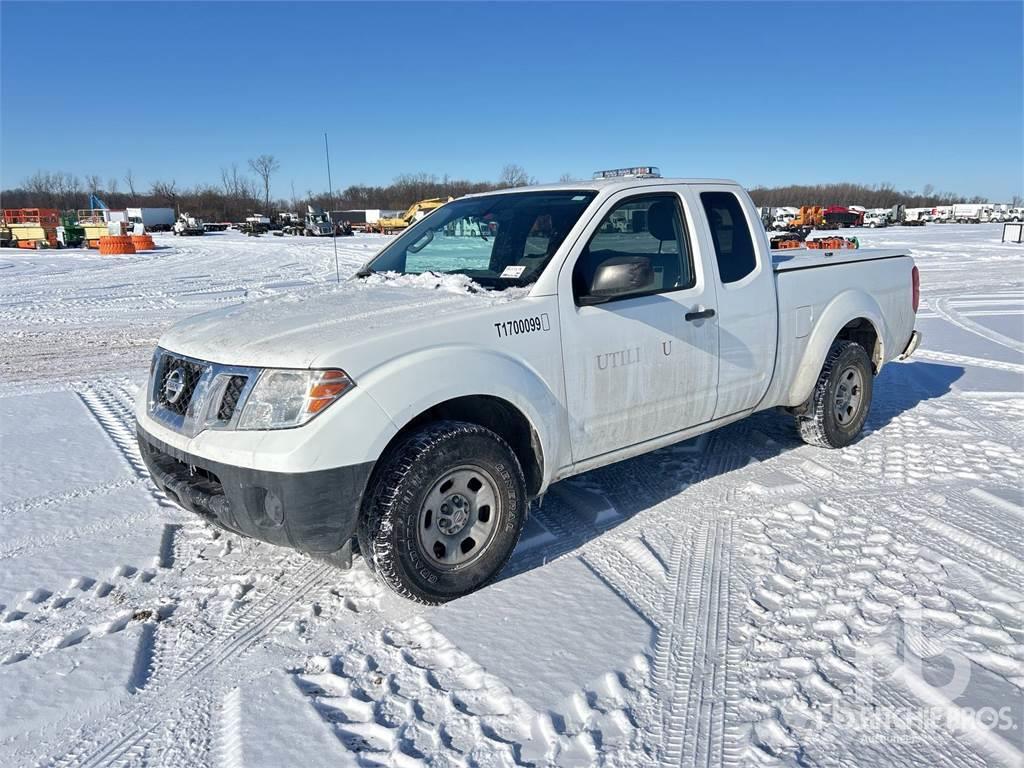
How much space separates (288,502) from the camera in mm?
3023

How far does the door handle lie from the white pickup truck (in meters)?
0.01

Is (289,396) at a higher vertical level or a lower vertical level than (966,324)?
higher

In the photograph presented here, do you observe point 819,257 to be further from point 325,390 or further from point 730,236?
point 325,390

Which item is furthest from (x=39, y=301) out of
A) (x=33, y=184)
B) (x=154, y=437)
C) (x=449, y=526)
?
(x=33, y=184)

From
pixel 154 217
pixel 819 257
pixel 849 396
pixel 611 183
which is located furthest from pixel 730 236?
pixel 154 217

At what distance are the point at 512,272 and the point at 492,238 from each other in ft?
1.63

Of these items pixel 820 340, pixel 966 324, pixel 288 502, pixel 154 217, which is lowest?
pixel 966 324

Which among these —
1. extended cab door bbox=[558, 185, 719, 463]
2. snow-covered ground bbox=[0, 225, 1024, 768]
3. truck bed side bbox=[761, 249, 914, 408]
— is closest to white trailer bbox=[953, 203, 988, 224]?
truck bed side bbox=[761, 249, 914, 408]

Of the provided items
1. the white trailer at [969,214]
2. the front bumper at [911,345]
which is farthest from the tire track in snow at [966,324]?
the white trailer at [969,214]

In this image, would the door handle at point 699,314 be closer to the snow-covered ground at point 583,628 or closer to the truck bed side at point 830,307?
the truck bed side at point 830,307

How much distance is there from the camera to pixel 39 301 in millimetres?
14820

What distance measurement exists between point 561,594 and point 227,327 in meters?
2.04

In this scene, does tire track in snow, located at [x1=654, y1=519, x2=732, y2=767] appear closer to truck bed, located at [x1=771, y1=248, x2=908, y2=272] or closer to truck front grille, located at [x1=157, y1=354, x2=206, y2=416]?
truck bed, located at [x1=771, y1=248, x2=908, y2=272]

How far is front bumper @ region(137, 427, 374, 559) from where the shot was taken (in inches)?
119
